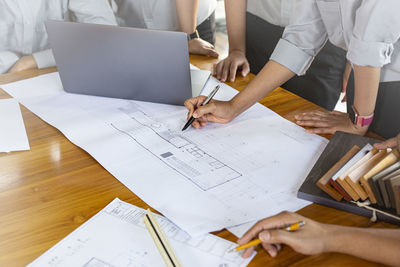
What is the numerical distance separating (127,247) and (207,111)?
452 mm

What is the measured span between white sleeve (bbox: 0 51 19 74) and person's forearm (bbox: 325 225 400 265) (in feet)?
4.28

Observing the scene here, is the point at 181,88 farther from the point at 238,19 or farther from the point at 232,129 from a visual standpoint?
the point at 238,19

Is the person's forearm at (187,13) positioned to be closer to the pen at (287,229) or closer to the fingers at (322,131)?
the fingers at (322,131)

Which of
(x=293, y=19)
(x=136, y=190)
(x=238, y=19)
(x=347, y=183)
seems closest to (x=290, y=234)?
(x=347, y=183)

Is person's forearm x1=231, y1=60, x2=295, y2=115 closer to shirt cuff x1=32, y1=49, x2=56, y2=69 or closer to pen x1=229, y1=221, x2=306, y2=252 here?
pen x1=229, y1=221, x2=306, y2=252

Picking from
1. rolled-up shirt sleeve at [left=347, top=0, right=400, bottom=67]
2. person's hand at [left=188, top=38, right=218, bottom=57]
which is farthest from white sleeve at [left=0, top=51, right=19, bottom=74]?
rolled-up shirt sleeve at [left=347, top=0, right=400, bottom=67]

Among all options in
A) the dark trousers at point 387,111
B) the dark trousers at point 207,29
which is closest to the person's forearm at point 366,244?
the dark trousers at point 387,111

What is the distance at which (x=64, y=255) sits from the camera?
2.19ft

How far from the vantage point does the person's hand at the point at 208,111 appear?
1.03 m

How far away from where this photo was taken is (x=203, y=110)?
1.02 meters

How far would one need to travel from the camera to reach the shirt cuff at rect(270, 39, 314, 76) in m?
1.12

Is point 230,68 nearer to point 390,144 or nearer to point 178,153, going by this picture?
point 178,153

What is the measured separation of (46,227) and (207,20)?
1433mm

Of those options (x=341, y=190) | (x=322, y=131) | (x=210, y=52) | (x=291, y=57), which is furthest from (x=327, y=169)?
(x=210, y=52)
